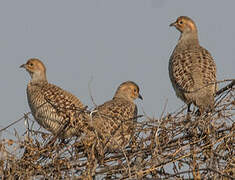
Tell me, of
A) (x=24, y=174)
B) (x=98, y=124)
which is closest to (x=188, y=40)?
(x=98, y=124)

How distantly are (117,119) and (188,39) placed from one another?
11.6ft

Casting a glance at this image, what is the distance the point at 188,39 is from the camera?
11984 mm

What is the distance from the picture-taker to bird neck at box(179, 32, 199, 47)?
38.7ft

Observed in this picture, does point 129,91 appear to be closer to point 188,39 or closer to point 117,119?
point 188,39

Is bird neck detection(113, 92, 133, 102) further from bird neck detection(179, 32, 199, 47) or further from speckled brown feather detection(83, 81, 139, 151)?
bird neck detection(179, 32, 199, 47)

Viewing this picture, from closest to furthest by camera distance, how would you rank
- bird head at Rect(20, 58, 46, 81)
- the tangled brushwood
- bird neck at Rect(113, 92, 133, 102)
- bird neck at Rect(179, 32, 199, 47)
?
the tangled brushwood, bird neck at Rect(113, 92, 133, 102), bird neck at Rect(179, 32, 199, 47), bird head at Rect(20, 58, 46, 81)

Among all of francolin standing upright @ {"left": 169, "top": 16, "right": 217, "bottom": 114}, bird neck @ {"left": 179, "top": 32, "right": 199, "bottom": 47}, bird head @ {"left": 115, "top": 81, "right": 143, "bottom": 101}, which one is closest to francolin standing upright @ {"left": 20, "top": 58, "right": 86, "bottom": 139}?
bird head @ {"left": 115, "top": 81, "right": 143, "bottom": 101}

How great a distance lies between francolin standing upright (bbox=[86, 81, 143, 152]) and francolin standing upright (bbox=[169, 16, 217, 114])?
0.93m

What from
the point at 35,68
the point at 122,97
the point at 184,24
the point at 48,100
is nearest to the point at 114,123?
the point at 48,100

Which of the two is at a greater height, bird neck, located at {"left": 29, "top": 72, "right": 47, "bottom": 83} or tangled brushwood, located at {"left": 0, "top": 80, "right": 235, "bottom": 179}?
bird neck, located at {"left": 29, "top": 72, "right": 47, "bottom": 83}

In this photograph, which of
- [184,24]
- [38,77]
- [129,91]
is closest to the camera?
[129,91]

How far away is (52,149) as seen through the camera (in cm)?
762

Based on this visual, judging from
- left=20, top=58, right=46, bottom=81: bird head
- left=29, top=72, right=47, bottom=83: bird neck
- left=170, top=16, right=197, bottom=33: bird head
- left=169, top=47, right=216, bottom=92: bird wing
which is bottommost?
left=169, top=47, right=216, bottom=92: bird wing

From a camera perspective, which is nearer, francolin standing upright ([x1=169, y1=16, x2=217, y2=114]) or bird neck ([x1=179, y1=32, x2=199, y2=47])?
francolin standing upright ([x1=169, y1=16, x2=217, y2=114])
